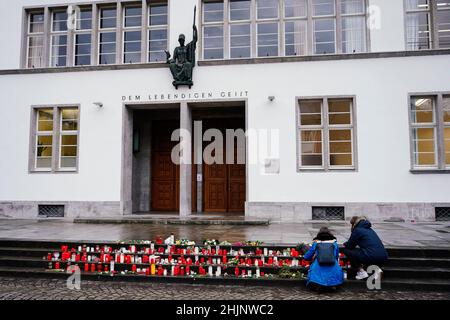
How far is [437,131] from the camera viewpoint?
1238cm

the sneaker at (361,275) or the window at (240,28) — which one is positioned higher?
the window at (240,28)

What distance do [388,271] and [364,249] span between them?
820 mm

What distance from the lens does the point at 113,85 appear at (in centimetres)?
1377

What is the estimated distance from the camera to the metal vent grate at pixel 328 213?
12.5 m

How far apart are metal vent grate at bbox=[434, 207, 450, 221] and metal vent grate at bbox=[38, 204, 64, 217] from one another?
12.9 meters

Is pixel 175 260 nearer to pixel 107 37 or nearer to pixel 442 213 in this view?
pixel 442 213

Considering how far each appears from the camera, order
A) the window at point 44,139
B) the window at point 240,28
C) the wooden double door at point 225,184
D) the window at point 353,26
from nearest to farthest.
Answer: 1. the window at point 353,26
2. the window at point 240,28
3. the window at point 44,139
4. the wooden double door at point 225,184

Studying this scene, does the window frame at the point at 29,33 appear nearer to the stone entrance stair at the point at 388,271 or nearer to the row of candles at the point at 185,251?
the stone entrance stair at the point at 388,271

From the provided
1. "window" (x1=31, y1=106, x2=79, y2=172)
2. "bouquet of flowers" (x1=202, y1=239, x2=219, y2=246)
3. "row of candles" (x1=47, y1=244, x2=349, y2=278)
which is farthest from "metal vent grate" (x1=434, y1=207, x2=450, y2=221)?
"window" (x1=31, y1=106, x2=79, y2=172)

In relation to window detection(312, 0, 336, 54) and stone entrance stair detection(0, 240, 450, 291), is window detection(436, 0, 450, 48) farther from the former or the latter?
stone entrance stair detection(0, 240, 450, 291)

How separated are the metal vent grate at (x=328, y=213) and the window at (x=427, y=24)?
6.01 m

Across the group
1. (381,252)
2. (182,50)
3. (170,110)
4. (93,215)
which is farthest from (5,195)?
(381,252)

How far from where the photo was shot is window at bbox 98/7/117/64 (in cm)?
1431

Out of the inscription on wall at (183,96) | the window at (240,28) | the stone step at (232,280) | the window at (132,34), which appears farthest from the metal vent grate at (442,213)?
the window at (132,34)
